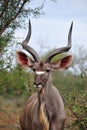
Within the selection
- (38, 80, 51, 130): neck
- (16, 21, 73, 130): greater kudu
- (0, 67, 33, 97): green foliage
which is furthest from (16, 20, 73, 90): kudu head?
(0, 67, 33, 97): green foliage

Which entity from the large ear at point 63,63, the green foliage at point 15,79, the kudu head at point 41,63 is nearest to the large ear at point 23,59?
the kudu head at point 41,63

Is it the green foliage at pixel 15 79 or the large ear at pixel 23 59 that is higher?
the large ear at pixel 23 59

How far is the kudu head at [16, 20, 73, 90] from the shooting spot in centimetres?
710

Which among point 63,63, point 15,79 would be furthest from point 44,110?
point 15,79

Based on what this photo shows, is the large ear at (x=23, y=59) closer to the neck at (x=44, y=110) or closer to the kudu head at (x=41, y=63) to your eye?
the kudu head at (x=41, y=63)

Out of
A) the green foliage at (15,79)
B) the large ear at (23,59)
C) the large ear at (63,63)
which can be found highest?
the large ear at (23,59)

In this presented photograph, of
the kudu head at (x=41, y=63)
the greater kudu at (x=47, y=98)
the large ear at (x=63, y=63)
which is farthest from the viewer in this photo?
the large ear at (x=63, y=63)

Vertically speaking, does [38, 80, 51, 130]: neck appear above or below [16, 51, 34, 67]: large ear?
below

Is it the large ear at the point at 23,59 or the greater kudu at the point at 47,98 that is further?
the large ear at the point at 23,59

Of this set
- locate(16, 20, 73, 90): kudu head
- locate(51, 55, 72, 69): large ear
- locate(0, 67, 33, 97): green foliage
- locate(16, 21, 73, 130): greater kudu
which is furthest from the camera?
locate(0, 67, 33, 97): green foliage

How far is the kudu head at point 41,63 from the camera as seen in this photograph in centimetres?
710

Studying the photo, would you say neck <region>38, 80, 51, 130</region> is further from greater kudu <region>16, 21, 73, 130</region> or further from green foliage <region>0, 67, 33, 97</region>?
green foliage <region>0, 67, 33, 97</region>

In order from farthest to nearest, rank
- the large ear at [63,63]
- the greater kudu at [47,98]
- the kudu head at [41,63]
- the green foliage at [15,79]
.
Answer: the green foliage at [15,79]
the large ear at [63,63]
the greater kudu at [47,98]
the kudu head at [41,63]

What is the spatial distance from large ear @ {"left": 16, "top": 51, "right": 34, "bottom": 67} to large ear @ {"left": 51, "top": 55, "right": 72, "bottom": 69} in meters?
0.34
